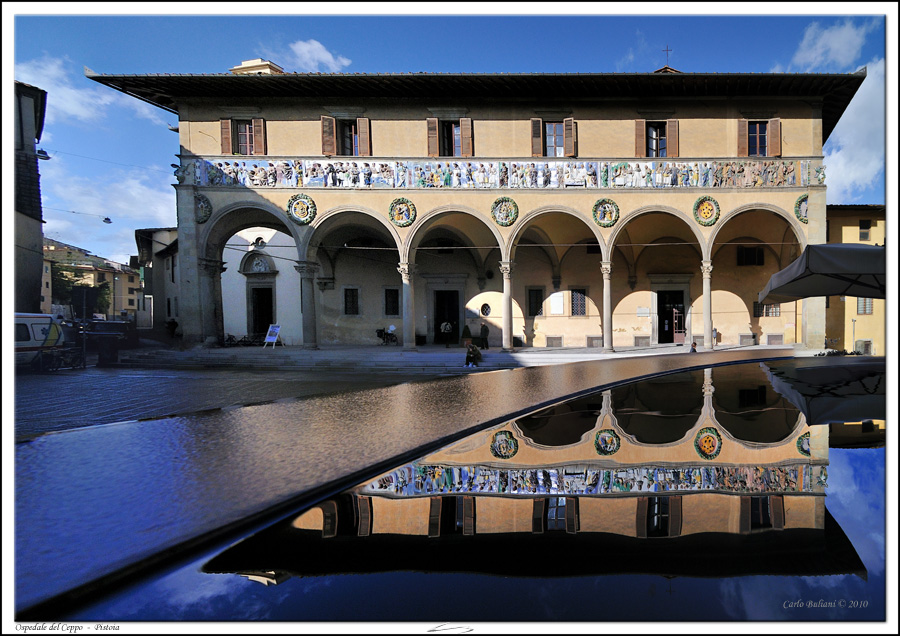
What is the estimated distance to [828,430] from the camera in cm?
286

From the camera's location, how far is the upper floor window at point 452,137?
45.2 feet

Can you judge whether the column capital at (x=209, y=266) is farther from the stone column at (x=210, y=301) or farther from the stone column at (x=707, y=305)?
the stone column at (x=707, y=305)

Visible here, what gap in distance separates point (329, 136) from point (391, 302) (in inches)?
302

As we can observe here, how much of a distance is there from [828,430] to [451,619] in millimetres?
3410

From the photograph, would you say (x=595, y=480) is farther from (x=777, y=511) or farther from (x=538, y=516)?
(x=777, y=511)

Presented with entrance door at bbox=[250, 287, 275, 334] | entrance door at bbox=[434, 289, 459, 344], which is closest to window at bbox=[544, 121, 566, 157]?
entrance door at bbox=[434, 289, 459, 344]

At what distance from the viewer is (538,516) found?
1753mm

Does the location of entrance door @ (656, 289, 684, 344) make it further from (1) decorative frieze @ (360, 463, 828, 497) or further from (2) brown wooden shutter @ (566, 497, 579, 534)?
(2) brown wooden shutter @ (566, 497, 579, 534)

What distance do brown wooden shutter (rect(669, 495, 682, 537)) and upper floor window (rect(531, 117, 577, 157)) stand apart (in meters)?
13.9

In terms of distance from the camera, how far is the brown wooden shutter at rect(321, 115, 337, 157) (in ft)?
45.2

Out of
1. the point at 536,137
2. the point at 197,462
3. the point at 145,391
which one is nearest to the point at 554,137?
the point at 536,137

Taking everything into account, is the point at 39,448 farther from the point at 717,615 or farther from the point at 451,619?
the point at 717,615

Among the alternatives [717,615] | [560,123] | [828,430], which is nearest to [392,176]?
[560,123]

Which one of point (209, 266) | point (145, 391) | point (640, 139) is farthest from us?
point (209, 266)
